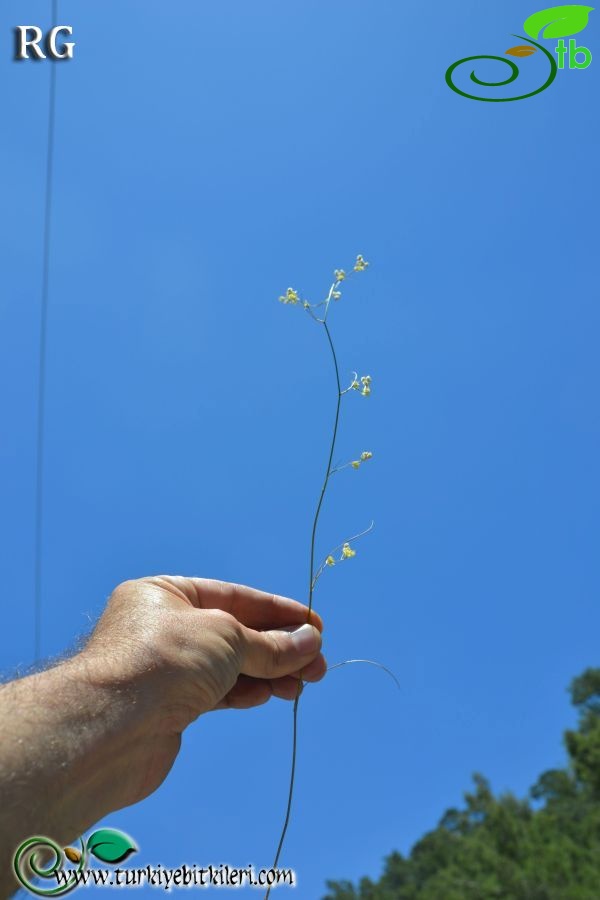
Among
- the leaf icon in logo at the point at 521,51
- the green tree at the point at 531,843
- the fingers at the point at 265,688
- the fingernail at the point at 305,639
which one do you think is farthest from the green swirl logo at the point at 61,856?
the green tree at the point at 531,843

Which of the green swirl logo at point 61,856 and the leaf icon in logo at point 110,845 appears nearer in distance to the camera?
the green swirl logo at point 61,856

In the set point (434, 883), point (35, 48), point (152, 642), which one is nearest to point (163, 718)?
point (152, 642)

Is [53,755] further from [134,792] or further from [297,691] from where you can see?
[297,691]

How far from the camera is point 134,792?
6.70 ft

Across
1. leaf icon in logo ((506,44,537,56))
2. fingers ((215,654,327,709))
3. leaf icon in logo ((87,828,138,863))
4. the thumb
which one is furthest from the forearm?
leaf icon in logo ((506,44,537,56))

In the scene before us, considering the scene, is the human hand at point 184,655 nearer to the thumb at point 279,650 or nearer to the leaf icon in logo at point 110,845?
the thumb at point 279,650

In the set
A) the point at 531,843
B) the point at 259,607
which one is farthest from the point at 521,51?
the point at 531,843

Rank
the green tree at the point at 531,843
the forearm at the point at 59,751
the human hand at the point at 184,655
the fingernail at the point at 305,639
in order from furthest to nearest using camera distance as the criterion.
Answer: the green tree at the point at 531,843
the fingernail at the point at 305,639
the human hand at the point at 184,655
the forearm at the point at 59,751

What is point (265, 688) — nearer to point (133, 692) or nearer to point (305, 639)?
point (305, 639)

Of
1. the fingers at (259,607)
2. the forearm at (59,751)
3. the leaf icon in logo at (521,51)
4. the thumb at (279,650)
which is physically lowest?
the forearm at (59,751)

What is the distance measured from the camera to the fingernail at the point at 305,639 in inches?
103

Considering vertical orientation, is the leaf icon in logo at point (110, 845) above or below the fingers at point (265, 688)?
below

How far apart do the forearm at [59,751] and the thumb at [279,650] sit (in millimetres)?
620

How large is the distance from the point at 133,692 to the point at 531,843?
2316cm
